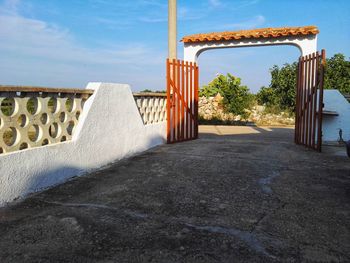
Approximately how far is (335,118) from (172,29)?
493 centimetres

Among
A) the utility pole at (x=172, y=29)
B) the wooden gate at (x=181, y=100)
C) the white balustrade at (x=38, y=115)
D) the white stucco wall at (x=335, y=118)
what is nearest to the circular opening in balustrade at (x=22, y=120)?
the white balustrade at (x=38, y=115)

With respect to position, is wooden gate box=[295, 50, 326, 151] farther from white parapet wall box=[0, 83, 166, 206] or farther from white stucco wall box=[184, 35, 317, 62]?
white parapet wall box=[0, 83, 166, 206]

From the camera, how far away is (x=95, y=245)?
258 cm

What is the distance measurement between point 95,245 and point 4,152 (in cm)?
175

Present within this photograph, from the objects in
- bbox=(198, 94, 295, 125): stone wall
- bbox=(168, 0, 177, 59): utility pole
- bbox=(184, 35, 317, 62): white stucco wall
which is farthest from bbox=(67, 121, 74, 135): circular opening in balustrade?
bbox=(198, 94, 295, 125): stone wall

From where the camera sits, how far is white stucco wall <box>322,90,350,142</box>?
8.14 meters

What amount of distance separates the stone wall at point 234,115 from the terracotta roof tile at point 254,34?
706 cm

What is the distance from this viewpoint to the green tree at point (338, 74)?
16.8m

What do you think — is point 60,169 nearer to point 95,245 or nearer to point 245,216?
point 95,245

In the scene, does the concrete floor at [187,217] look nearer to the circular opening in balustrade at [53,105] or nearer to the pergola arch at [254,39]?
the circular opening in balustrade at [53,105]

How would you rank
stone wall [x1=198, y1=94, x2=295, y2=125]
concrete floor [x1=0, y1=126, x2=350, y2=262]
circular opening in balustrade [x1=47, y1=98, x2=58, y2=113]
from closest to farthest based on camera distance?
1. concrete floor [x1=0, y1=126, x2=350, y2=262]
2. circular opening in balustrade [x1=47, y1=98, x2=58, y2=113]
3. stone wall [x1=198, y1=94, x2=295, y2=125]

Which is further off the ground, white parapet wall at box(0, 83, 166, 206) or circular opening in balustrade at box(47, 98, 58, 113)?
circular opening in balustrade at box(47, 98, 58, 113)

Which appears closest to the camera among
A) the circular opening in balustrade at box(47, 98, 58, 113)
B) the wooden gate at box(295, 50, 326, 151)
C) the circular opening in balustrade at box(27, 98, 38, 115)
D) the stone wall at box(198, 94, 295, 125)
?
the circular opening in balustrade at box(27, 98, 38, 115)

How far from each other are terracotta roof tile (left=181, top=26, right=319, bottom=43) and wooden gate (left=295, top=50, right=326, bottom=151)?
0.83 meters
